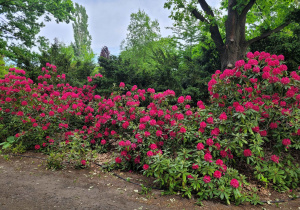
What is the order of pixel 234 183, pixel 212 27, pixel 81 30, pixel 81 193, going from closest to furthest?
1. pixel 234 183
2. pixel 81 193
3. pixel 212 27
4. pixel 81 30

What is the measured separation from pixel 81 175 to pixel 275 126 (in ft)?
10.0

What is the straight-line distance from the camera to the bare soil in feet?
7.94

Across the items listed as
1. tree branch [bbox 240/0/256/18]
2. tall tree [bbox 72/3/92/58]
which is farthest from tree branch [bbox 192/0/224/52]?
tall tree [bbox 72/3/92/58]

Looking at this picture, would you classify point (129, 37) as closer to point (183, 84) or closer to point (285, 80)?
point (183, 84)

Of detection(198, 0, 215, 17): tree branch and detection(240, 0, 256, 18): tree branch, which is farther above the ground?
detection(198, 0, 215, 17): tree branch

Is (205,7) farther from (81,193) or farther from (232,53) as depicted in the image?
(81,193)

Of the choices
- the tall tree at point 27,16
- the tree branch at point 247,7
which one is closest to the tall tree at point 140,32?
the tall tree at point 27,16

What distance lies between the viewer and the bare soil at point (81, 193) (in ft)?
7.94

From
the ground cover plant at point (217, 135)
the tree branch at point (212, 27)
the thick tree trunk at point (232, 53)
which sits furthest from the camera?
the tree branch at point (212, 27)

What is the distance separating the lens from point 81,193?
2.71 metres

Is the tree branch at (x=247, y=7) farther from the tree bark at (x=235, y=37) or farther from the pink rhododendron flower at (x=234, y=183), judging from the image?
the pink rhododendron flower at (x=234, y=183)

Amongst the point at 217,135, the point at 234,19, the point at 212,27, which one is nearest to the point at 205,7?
the point at 212,27

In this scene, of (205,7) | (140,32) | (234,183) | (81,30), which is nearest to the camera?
(234,183)

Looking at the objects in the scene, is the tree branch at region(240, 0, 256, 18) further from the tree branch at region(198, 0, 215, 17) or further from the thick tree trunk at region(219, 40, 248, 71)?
the tree branch at region(198, 0, 215, 17)
